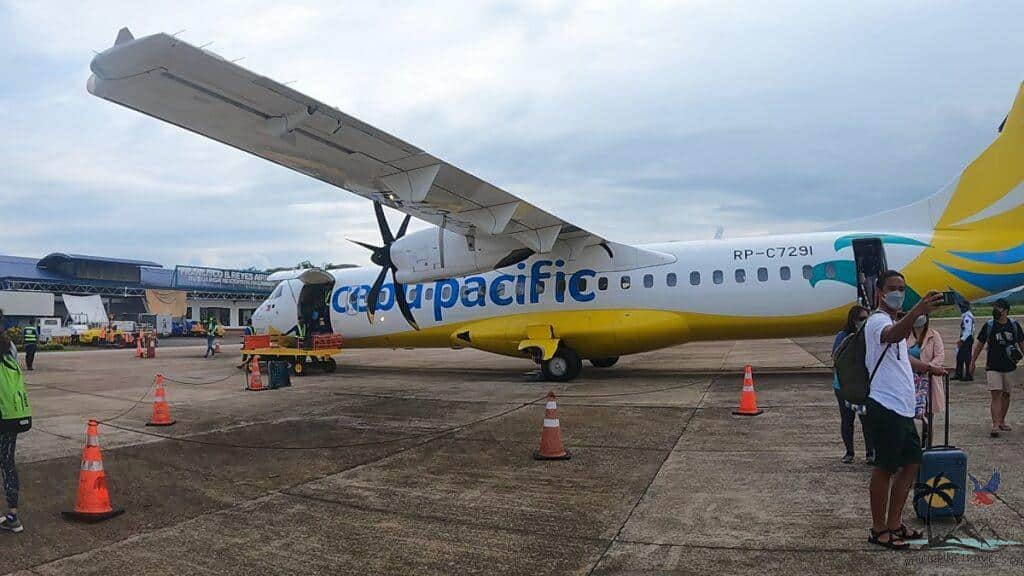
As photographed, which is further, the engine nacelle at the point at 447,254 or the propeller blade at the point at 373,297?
the propeller blade at the point at 373,297

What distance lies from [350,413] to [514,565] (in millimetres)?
7324

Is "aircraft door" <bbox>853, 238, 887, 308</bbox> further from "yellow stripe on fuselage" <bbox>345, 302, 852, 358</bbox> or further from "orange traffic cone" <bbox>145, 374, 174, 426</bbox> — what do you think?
"orange traffic cone" <bbox>145, 374, 174, 426</bbox>

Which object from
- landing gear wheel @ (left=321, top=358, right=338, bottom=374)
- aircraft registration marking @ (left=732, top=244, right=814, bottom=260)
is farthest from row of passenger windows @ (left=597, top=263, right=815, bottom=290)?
landing gear wheel @ (left=321, top=358, right=338, bottom=374)

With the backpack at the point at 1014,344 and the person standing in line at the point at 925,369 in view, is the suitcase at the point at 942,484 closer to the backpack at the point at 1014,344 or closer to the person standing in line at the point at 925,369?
the person standing in line at the point at 925,369

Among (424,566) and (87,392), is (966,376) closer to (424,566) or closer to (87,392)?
(424,566)

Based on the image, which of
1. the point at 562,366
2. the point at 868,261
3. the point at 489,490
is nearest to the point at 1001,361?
the point at 868,261

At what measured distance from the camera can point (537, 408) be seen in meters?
11.1

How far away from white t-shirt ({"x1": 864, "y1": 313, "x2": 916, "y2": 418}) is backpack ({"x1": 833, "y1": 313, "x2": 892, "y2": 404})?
0.07ft

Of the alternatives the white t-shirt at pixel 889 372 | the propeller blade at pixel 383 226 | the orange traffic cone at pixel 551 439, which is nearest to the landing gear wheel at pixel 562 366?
the propeller blade at pixel 383 226

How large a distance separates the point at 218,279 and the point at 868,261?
64.2m

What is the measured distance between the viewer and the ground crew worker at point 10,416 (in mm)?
5238

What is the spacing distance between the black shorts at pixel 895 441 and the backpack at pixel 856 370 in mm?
167

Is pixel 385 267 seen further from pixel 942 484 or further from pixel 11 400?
pixel 942 484

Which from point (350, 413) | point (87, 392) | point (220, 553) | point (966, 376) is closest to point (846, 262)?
point (966, 376)
